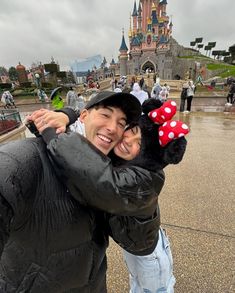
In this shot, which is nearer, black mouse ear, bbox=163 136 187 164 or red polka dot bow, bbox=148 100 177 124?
black mouse ear, bbox=163 136 187 164

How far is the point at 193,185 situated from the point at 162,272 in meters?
2.51

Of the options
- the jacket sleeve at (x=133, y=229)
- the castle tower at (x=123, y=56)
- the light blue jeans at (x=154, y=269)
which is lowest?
the light blue jeans at (x=154, y=269)

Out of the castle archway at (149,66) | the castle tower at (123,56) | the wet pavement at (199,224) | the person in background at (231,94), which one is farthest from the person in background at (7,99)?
the castle tower at (123,56)

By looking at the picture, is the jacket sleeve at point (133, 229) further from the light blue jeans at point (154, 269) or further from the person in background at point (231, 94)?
the person in background at point (231, 94)

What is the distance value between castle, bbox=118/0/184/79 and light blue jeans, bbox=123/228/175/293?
172 ft

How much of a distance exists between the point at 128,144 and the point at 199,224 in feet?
7.30

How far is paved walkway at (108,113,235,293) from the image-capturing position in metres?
2.02

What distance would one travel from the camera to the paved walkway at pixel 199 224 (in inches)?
79.4

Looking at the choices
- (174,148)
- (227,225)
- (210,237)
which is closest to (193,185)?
(227,225)

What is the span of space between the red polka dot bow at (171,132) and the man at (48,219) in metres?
0.23

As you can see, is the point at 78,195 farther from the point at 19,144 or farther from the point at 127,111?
the point at 127,111

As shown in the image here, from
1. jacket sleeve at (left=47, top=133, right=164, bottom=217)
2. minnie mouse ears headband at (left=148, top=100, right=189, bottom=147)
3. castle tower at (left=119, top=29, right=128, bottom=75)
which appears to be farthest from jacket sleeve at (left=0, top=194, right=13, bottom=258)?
castle tower at (left=119, top=29, right=128, bottom=75)

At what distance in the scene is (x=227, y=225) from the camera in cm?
268

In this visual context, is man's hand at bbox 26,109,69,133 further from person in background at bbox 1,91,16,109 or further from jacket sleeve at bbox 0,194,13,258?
person in background at bbox 1,91,16,109
